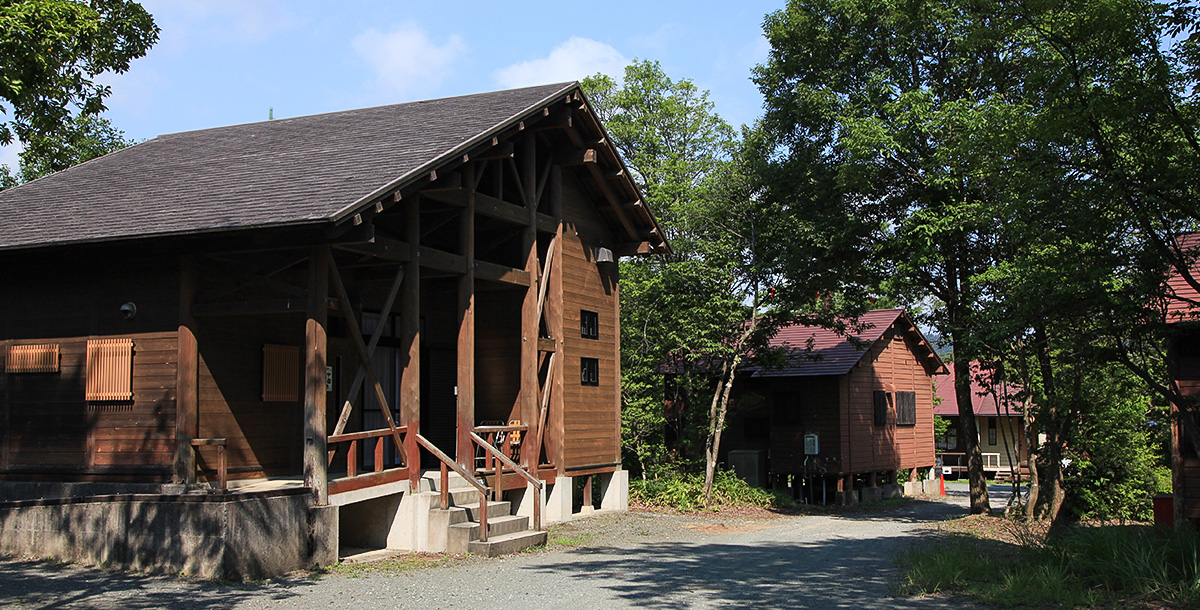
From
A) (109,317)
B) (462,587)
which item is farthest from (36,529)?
(462,587)

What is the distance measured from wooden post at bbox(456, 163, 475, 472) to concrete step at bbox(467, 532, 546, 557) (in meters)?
1.68

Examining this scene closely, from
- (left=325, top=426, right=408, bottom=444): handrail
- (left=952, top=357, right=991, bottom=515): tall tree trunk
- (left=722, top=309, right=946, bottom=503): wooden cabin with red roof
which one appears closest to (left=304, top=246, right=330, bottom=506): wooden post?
(left=325, top=426, right=408, bottom=444): handrail

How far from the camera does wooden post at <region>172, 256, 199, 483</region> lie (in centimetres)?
1282

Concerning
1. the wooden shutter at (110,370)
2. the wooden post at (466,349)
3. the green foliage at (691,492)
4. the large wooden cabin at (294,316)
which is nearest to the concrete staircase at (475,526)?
the large wooden cabin at (294,316)

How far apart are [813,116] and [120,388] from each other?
622 inches

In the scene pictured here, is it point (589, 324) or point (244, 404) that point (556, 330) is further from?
point (244, 404)

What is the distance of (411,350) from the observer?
14156mm

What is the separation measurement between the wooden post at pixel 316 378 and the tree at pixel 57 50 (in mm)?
3734

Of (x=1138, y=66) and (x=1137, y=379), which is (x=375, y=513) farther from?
(x=1137, y=379)

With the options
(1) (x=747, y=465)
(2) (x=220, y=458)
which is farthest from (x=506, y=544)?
(1) (x=747, y=465)

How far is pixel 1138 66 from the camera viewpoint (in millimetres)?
10984

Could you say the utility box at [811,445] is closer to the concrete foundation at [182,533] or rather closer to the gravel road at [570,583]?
the gravel road at [570,583]

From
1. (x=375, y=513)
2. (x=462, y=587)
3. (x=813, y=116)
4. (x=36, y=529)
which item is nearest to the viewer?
(x=462, y=587)

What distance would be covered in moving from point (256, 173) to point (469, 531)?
5886mm
